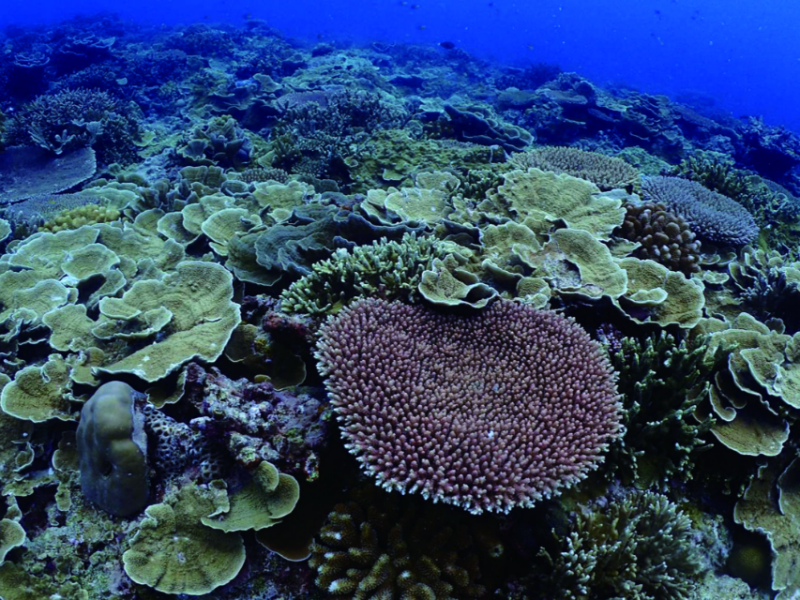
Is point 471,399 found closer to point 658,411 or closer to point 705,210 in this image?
point 658,411

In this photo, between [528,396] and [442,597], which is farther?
[528,396]

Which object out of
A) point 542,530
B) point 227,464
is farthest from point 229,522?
point 542,530

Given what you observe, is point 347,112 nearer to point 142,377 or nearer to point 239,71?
point 239,71

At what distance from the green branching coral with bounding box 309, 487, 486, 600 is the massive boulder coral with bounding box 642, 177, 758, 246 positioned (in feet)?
15.9

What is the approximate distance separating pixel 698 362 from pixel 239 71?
18.7 m

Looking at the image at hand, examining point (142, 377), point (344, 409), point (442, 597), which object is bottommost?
point (442, 597)

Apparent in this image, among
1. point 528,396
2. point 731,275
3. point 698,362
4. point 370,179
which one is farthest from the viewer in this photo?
point 370,179

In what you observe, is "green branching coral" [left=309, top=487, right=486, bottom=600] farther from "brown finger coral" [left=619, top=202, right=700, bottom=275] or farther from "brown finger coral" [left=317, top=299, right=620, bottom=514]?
"brown finger coral" [left=619, top=202, right=700, bottom=275]

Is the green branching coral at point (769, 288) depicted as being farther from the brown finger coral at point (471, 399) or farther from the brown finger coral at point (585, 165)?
the brown finger coral at point (471, 399)

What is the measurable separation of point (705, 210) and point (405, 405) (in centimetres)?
525

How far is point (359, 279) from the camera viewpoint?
3881 millimetres

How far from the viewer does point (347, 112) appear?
1220 cm

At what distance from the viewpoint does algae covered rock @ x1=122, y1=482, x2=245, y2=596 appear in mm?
2918

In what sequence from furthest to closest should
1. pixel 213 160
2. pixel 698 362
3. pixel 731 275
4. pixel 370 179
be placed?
pixel 213 160 < pixel 370 179 < pixel 731 275 < pixel 698 362
